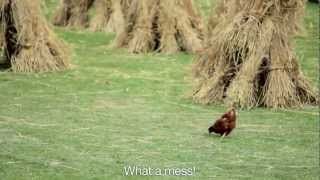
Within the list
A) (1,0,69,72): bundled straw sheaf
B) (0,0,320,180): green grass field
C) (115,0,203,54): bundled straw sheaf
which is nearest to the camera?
(0,0,320,180): green grass field

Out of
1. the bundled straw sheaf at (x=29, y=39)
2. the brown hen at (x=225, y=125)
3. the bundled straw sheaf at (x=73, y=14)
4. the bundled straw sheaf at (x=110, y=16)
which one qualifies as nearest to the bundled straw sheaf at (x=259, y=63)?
the brown hen at (x=225, y=125)

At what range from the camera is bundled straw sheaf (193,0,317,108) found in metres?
10.5

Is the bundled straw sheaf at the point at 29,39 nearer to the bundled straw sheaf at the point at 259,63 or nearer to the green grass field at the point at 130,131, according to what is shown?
the green grass field at the point at 130,131

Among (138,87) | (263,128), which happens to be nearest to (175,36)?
(138,87)

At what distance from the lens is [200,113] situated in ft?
32.3

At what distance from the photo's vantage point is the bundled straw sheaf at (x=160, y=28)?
Answer: 1567 cm

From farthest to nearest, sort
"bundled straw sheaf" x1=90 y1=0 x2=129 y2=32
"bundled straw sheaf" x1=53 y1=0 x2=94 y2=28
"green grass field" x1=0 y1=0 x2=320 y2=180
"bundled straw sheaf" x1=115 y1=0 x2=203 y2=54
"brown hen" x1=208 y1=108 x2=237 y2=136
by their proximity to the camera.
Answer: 1. "bundled straw sheaf" x1=53 y1=0 x2=94 y2=28
2. "bundled straw sheaf" x1=90 y1=0 x2=129 y2=32
3. "bundled straw sheaf" x1=115 y1=0 x2=203 y2=54
4. "brown hen" x1=208 y1=108 x2=237 y2=136
5. "green grass field" x1=0 y1=0 x2=320 y2=180

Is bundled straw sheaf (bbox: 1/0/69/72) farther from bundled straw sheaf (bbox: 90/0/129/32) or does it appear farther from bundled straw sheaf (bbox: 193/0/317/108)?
bundled straw sheaf (bbox: 90/0/129/32)

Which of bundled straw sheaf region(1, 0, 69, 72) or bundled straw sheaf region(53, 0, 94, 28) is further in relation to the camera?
bundled straw sheaf region(53, 0, 94, 28)

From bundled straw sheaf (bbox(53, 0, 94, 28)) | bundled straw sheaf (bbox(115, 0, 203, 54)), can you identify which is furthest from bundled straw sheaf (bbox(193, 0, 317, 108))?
bundled straw sheaf (bbox(53, 0, 94, 28))

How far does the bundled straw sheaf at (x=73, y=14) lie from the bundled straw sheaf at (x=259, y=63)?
9.69 m

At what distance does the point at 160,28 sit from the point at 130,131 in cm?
748

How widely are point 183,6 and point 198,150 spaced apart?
8.64 metres

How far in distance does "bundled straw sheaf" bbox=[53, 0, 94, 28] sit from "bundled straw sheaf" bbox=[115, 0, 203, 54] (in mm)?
4253
